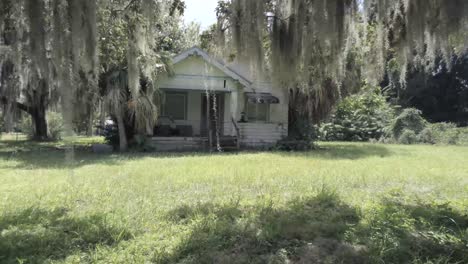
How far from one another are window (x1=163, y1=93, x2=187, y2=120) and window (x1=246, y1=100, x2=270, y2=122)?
2759 millimetres

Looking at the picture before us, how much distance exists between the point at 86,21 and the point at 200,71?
36.5 ft

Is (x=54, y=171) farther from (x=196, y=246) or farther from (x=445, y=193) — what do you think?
(x=445, y=193)

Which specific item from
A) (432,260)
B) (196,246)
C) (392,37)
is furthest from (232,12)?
(432,260)

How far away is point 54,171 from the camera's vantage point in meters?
8.10

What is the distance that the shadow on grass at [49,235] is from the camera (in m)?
3.50

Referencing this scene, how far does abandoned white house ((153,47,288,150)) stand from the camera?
14367 millimetres

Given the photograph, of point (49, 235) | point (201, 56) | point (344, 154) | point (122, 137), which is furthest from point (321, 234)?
point (201, 56)

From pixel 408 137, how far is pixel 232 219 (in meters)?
17.7

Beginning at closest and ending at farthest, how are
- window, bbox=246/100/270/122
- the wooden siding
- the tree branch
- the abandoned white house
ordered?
the abandoned white house → the wooden siding → window, bbox=246/100/270/122 → the tree branch

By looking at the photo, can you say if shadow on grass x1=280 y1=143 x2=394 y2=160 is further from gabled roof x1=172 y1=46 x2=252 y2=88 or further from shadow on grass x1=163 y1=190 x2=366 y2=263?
shadow on grass x1=163 y1=190 x2=366 y2=263

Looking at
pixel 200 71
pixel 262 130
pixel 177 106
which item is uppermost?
pixel 200 71

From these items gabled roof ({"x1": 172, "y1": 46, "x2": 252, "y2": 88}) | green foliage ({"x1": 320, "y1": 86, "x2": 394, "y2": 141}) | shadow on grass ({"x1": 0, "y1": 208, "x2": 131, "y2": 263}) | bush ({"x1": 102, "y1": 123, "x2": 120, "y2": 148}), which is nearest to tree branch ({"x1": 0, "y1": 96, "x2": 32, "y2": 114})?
bush ({"x1": 102, "y1": 123, "x2": 120, "y2": 148})

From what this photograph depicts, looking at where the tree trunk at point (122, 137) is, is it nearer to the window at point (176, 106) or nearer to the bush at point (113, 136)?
the bush at point (113, 136)

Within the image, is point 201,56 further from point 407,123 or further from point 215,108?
point 407,123
